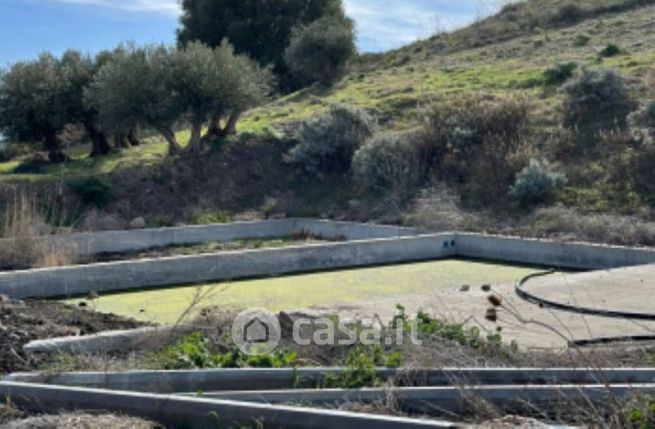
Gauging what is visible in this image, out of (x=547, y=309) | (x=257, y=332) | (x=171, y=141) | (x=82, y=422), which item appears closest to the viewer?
(x=82, y=422)

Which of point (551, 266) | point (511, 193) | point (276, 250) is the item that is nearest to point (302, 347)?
point (276, 250)

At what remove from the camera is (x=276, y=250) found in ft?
54.0

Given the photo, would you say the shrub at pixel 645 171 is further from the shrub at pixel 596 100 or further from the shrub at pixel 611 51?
the shrub at pixel 611 51

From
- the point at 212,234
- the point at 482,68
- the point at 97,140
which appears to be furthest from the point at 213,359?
the point at 482,68

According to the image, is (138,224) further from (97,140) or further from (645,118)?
(645,118)

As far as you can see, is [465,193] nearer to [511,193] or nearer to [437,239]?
[511,193]

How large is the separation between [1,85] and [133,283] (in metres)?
11.2

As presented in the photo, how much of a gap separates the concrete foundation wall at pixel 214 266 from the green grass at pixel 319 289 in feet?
1.21

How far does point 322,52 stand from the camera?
112 feet

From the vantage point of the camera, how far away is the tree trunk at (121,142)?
90.2 feet

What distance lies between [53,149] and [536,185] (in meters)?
11.7

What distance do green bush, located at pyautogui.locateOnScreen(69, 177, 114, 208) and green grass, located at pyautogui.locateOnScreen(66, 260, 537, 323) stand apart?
684 cm

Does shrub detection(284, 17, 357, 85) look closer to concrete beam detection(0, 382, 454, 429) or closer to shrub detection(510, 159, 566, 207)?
shrub detection(510, 159, 566, 207)

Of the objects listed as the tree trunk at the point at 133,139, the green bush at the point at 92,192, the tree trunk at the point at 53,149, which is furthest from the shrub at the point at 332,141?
the tree trunk at the point at 53,149
